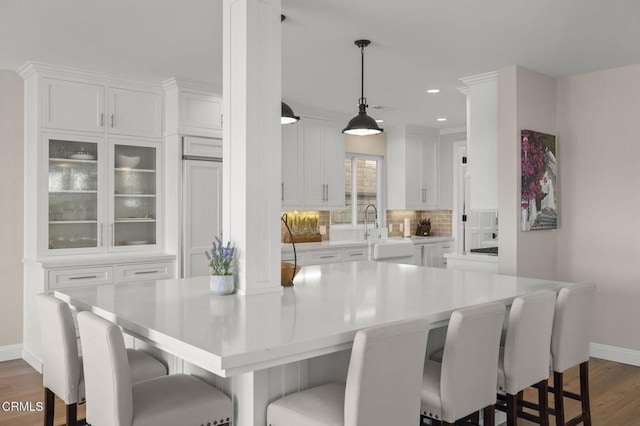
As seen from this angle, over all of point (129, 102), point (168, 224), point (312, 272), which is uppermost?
point (129, 102)

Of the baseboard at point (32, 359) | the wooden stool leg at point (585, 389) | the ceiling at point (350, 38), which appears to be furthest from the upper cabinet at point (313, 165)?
the wooden stool leg at point (585, 389)

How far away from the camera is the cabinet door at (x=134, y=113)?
184 inches

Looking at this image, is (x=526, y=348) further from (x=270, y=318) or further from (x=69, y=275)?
(x=69, y=275)

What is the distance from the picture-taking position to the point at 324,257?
591 centimetres

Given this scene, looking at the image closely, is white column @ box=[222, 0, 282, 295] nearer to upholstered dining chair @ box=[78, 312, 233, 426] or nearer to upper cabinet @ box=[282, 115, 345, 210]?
upholstered dining chair @ box=[78, 312, 233, 426]

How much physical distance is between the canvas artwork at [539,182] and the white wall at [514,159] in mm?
72

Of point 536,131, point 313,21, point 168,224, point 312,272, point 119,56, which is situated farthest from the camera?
point 168,224

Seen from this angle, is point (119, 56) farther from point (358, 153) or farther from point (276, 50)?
point (358, 153)

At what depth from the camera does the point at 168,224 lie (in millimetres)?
4938

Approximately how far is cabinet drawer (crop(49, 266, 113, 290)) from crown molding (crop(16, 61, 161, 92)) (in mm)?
1652

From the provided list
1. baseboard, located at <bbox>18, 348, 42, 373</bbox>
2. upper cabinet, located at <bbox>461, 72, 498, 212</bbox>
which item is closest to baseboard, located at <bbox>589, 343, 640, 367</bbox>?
upper cabinet, located at <bbox>461, 72, 498, 212</bbox>

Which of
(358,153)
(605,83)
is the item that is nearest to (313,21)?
(605,83)

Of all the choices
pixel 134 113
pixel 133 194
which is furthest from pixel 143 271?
pixel 134 113

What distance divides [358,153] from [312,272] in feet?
12.7
